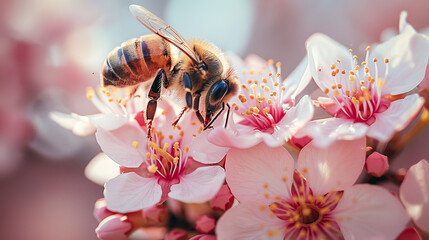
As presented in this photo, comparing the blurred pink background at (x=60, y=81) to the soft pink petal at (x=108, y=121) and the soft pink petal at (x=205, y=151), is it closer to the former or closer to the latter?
the soft pink petal at (x=205, y=151)

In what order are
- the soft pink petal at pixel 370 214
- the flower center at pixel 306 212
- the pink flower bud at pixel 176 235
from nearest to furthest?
1. the soft pink petal at pixel 370 214
2. the flower center at pixel 306 212
3. the pink flower bud at pixel 176 235

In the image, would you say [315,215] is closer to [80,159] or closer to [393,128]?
[393,128]

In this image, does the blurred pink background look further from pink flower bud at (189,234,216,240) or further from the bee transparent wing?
pink flower bud at (189,234,216,240)

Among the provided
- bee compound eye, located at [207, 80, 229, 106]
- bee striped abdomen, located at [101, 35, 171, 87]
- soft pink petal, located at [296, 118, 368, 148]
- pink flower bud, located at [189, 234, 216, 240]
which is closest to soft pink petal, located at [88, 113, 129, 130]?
bee striped abdomen, located at [101, 35, 171, 87]

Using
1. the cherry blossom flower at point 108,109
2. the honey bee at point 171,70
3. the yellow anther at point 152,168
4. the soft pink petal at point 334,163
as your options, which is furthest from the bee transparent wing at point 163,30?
the soft pink petal at point 334,163

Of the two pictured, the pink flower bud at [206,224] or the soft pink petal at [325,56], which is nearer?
the pink flower bud at [206,224]

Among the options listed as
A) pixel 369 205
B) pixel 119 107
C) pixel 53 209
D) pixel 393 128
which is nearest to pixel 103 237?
pixel 119 107

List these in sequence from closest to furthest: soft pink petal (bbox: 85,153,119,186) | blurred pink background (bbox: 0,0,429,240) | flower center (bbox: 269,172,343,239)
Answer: flower center (bbox: 269,172,343,239) → soft pink petal (bbox: 85,153,119,186) → blurred pink background (bbox: 0,0,429,240)
